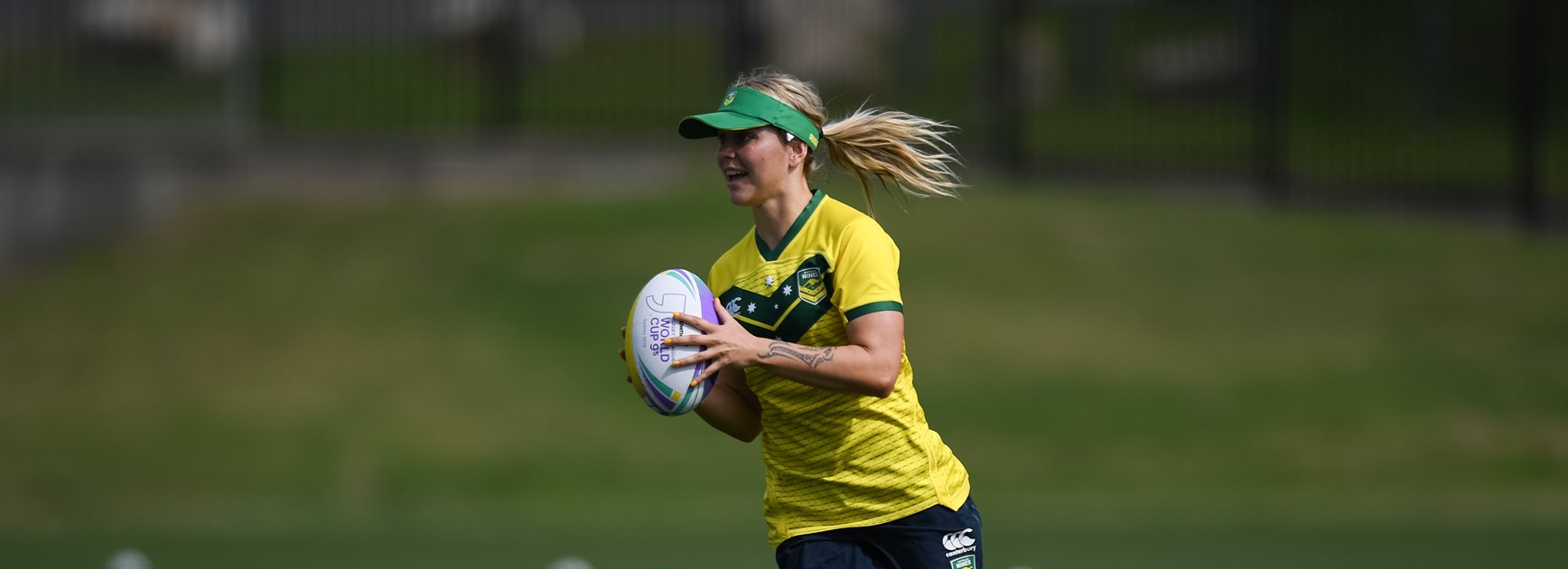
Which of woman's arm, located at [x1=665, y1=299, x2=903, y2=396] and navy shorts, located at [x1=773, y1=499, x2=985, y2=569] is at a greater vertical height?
woman's arm, located at [x1=665, y1=299, x2=903, y2=396]

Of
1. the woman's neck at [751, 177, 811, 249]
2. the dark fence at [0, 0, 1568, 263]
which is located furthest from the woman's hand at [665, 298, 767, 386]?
the dark fence at [0, 0, 1568, 263]

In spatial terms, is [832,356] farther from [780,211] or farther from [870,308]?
[780,211]

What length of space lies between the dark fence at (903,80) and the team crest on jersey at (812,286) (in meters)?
10.2

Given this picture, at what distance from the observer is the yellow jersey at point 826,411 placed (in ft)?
14.5

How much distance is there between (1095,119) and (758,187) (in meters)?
14.2

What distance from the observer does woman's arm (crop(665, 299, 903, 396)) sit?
419 cm

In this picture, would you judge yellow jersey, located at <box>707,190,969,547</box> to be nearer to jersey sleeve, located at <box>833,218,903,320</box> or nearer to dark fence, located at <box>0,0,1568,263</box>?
jersey sleeve, located at <box>833,218,903,320</box>

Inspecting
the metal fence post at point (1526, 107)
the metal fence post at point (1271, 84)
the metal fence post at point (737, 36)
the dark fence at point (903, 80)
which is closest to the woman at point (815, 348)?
the dark fence at point (903, 80)

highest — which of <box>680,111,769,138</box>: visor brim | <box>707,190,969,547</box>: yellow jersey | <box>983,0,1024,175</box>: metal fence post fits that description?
<box>983,0,1024,175</box>: metal fence post

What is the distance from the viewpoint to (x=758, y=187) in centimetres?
446

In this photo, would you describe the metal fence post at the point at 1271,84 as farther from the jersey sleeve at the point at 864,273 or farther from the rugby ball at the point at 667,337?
the rugby ball at the point at 667,337

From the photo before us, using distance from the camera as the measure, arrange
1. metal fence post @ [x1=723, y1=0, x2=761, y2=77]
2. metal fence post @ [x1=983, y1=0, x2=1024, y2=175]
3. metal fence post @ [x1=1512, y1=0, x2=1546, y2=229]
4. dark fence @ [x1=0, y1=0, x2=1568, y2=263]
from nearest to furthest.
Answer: dark fence @ [x1=0, y1=0, x2=1568, y2=263] → metal fence post @ [x1=1512, y1=0, x2=1546, y2=229] → metal fence post @ [x1=723, y1=0, x2=761, y2=77] → metal fence post @ [x1=983, y1=0, x2=1024, y2=175]

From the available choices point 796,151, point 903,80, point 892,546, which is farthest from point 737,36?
point 892,546

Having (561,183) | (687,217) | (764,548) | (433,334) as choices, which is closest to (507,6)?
(561,183)
